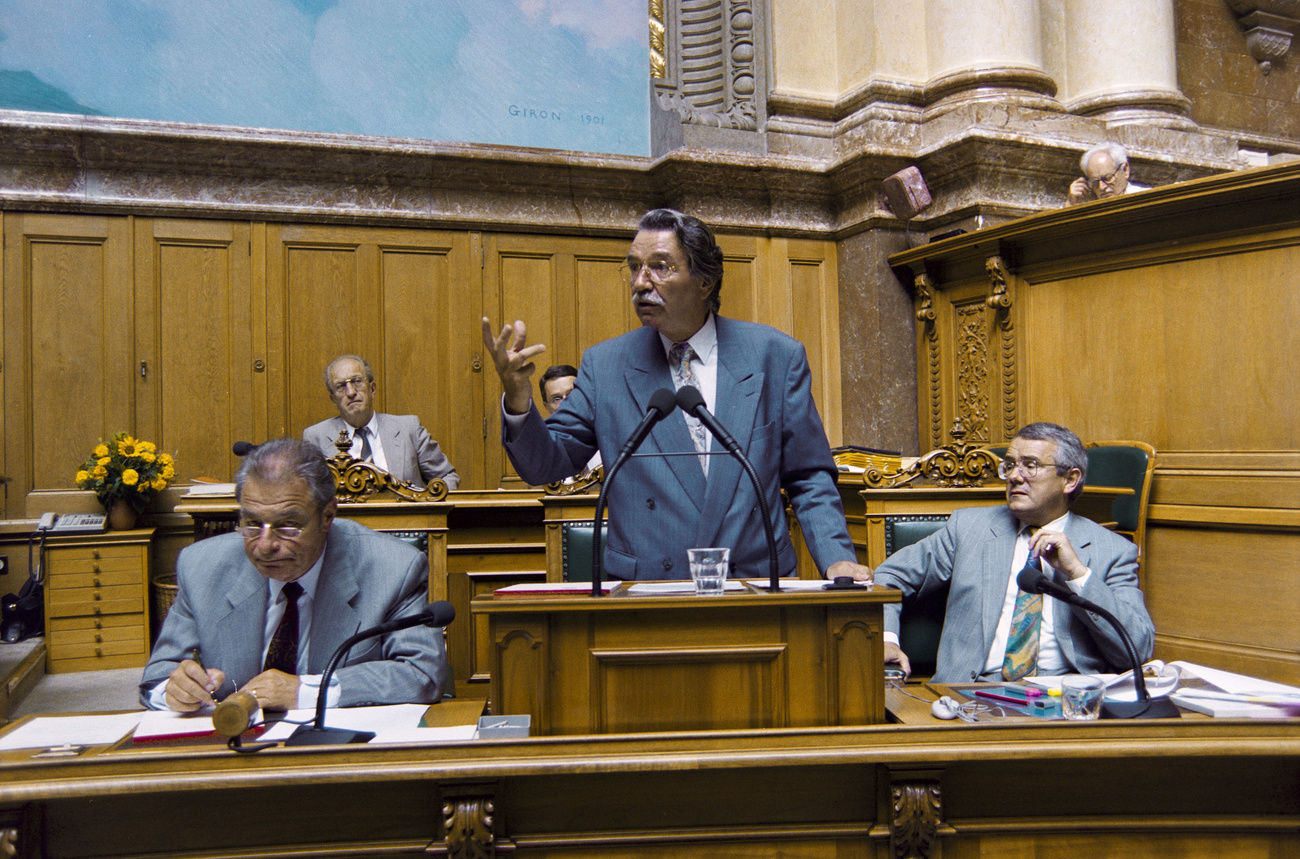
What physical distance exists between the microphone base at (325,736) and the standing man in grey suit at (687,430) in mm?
584

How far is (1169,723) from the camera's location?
1477mm

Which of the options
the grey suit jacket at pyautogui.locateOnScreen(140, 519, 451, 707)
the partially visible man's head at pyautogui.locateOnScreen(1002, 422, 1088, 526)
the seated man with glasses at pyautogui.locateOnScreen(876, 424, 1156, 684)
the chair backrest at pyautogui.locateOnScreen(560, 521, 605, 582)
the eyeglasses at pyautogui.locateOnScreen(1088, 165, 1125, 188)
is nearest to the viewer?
the grey suit jacket at pyautogui.locateOnScreen(140, 519, 451, 707)

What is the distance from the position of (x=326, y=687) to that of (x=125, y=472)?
4080 millimetres

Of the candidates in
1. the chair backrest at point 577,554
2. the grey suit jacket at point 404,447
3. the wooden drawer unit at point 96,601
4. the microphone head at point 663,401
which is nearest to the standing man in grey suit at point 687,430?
the microphone head at point 663,401

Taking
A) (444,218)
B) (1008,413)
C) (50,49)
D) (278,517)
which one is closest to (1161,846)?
(278,517)

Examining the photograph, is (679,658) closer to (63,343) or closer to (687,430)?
(687,430)

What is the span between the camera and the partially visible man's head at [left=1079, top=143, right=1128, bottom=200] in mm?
4543

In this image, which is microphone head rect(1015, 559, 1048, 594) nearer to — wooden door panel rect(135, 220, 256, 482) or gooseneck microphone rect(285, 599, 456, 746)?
gooseneck microphone rect(285, 599, 456, 746)

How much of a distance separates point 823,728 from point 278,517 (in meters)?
1.16

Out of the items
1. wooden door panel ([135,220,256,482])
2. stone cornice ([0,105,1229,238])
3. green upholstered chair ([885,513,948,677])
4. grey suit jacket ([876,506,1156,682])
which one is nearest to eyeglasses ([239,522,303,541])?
grey suit jacket ([876,506,1156,682])

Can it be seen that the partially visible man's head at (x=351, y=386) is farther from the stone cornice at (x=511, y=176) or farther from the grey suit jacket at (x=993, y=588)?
the grey suit jacket at (x=993, y=588)

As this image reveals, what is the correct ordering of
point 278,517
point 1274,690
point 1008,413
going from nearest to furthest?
point 1274,690 → point 278,517 → point 1008,413

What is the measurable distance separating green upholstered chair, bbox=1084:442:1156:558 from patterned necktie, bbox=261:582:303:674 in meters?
3.09

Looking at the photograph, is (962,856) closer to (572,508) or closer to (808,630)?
(808,630)
